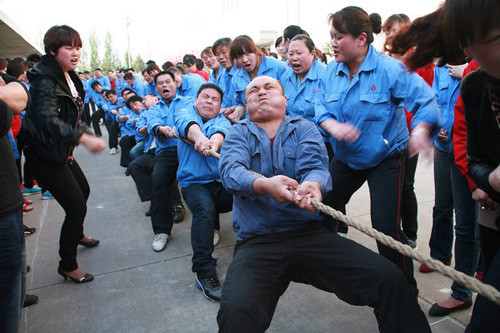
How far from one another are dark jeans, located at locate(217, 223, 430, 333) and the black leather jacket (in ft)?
5.43

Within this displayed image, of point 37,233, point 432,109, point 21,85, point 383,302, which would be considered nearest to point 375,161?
point 432,109

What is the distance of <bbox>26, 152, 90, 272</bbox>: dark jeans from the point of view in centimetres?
287

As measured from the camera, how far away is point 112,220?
4672 mm

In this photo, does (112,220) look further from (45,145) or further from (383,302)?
(383,302)

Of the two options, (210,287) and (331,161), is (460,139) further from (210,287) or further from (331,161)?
(210,287)

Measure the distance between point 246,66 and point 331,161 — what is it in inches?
74.6

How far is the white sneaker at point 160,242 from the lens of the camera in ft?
12.0

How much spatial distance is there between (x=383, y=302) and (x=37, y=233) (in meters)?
4.08

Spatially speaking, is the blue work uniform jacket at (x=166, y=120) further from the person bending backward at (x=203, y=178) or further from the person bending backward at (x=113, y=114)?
the person bending backward at (x=113, y=114)

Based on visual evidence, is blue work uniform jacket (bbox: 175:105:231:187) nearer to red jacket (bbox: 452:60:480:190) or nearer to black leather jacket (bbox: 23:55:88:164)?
black leather jacket (bbox: 23:55:88:164)

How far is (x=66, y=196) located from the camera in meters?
2.94

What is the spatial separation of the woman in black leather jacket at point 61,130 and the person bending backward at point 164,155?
87 cm

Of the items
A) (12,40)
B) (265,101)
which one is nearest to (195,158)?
(265,101)

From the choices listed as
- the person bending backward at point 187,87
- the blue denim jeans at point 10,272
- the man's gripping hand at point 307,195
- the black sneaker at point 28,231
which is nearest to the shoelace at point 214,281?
the blue denim jeans at point 10,272
